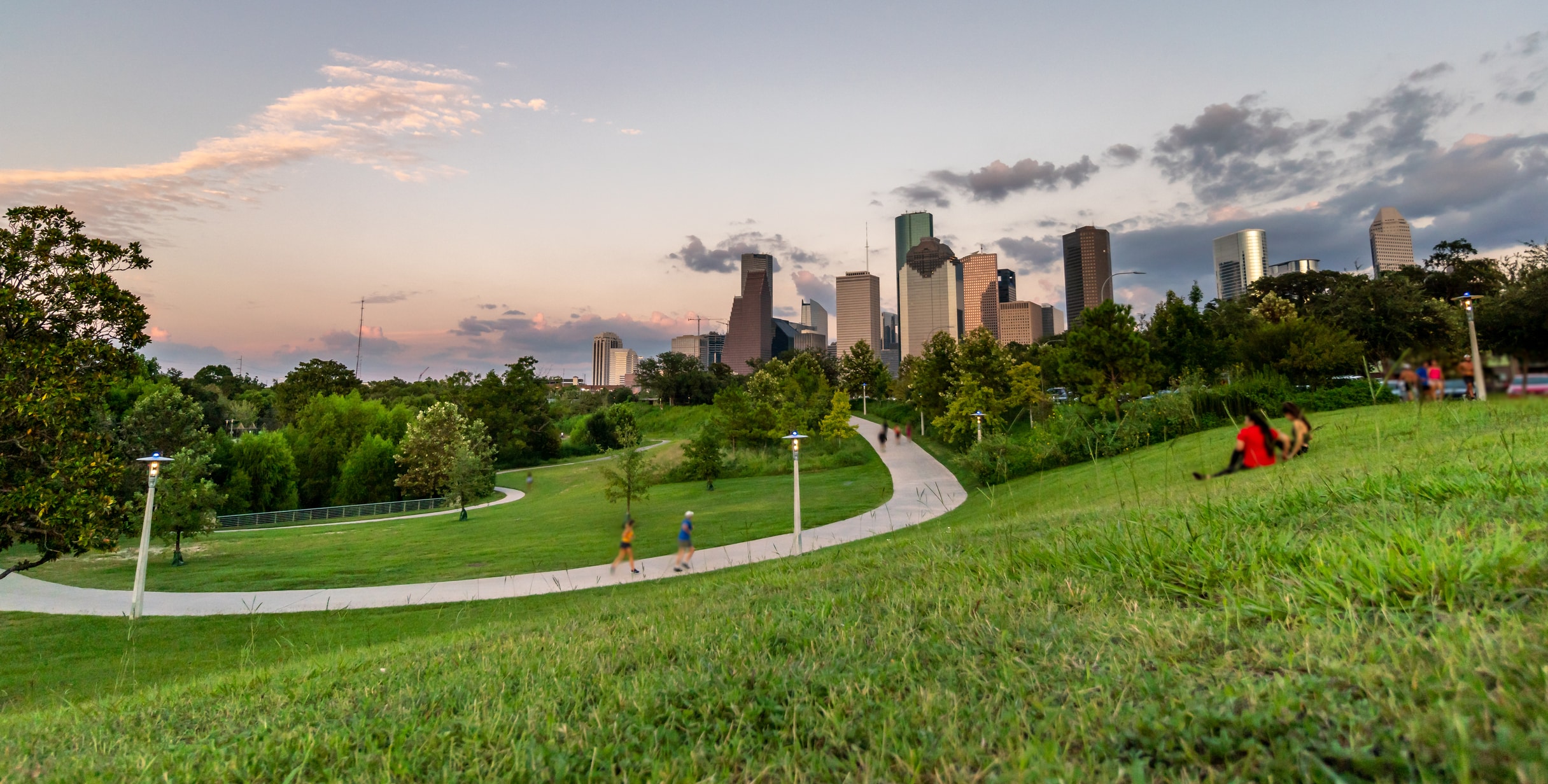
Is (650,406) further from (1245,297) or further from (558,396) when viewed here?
(1245,297)

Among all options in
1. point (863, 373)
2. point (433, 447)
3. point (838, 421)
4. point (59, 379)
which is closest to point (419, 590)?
point (59, 379)

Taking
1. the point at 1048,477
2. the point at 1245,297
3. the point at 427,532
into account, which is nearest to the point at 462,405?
the point at 427,532

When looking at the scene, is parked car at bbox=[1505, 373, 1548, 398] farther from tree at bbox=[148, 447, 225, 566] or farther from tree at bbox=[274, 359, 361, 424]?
tree at bbox=[274, 359, 361, 424]

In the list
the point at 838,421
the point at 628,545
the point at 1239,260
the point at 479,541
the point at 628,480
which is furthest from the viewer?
the point at 1239,260

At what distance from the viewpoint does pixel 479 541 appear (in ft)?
81.4

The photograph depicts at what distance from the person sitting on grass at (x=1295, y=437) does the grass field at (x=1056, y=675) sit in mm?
480

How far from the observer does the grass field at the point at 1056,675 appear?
1.67m

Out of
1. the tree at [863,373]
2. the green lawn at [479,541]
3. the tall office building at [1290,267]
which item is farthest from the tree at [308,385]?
the tall office building at [1290,267]

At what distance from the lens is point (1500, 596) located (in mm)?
2215

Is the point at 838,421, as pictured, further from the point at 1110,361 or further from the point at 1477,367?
the point at 1477,367

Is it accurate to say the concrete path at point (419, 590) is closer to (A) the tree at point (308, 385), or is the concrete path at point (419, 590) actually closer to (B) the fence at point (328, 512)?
(B) the fence at point (328, 512)

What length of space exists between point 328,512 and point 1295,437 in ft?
178

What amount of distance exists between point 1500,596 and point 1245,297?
7052cm

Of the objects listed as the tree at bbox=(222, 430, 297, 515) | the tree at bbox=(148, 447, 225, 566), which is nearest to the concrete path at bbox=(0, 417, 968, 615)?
the tree at bbox=(148, 447, 225, 566)
